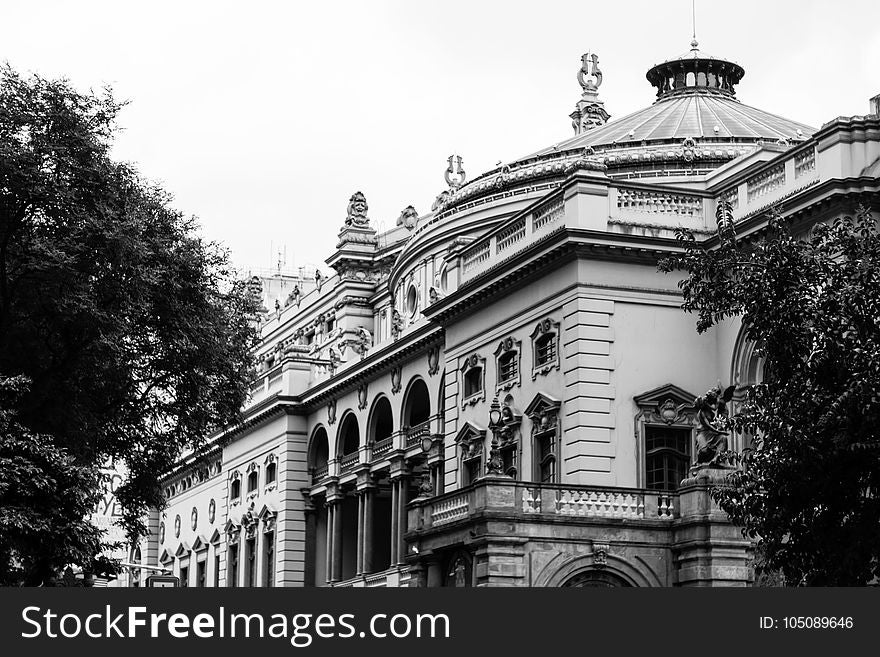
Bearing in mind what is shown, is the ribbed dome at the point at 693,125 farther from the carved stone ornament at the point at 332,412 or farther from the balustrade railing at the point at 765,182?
the balustrade railing at the point at 765,182

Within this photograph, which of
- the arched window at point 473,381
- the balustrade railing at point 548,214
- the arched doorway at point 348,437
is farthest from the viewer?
the arched doorway at point 348,437

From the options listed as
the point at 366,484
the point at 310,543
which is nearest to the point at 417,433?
the point at 366,484

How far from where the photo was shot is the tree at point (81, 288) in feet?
132

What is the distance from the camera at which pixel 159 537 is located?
103 m

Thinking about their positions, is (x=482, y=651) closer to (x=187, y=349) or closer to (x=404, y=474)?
(x=187, y=349)

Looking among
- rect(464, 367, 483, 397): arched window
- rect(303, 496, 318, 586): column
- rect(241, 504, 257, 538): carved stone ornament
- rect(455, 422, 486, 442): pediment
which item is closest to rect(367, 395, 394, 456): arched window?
rect(303, 496, 318, 586): column

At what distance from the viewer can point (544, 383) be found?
48406 mm

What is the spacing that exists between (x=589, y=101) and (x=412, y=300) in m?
16.2

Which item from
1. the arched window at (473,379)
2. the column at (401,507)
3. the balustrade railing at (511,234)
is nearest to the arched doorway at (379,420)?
the column at (401,507)

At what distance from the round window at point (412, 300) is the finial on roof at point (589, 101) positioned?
1326cm

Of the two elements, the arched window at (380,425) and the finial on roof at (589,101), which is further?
the finial on roof at (589,101)

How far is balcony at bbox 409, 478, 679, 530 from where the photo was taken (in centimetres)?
4078

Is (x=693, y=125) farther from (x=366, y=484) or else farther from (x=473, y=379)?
(x=473, y=379)

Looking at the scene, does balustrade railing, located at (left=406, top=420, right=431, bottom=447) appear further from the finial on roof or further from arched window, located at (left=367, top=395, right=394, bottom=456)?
the finial on roof
